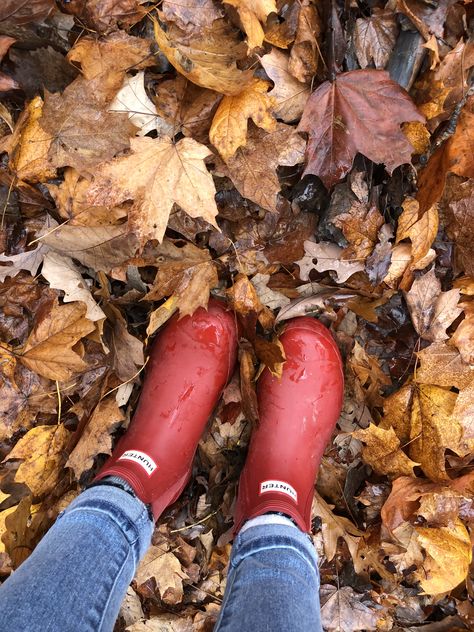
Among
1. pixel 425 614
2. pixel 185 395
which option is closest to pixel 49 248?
pixel 185 395

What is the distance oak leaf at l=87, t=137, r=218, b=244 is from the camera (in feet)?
3.72

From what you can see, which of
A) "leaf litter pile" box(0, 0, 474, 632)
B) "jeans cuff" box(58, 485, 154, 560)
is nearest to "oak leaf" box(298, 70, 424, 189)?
"leaf litter pile" box(0, 0, 474, 632)

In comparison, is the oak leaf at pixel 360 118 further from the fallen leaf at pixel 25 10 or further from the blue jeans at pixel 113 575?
the blue jeans at pixel 113 575

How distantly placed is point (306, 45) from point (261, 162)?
11.7 inches

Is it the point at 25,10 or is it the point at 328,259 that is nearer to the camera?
the point at 25,10

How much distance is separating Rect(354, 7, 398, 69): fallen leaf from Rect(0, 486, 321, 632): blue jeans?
121cm

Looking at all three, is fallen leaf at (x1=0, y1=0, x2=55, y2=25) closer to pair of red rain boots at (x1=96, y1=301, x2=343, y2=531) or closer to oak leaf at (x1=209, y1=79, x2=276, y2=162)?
oak leaf at (x1=209, y1=79, x2=276, y2=162)

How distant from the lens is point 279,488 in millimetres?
1370

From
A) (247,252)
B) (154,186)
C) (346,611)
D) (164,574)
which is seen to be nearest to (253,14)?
(154,186)

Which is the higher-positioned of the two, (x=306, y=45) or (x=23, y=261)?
(x=306, y=45)

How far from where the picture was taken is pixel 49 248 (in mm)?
1303

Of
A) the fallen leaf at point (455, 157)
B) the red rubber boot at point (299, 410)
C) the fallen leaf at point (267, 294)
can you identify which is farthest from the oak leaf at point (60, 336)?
the fallen leaf at point (455, 157)

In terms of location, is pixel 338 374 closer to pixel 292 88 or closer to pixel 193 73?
pixel 292 88

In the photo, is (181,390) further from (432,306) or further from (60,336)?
(432,306)
